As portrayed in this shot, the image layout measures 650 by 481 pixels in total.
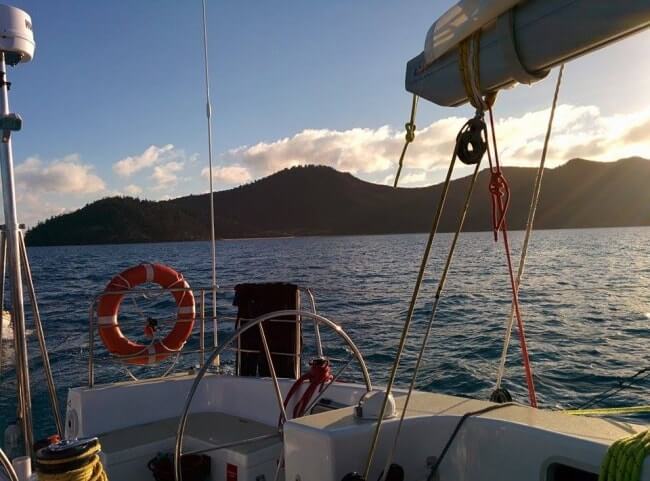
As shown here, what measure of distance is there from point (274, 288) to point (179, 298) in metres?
1.14

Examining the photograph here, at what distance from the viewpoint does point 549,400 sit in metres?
7.12

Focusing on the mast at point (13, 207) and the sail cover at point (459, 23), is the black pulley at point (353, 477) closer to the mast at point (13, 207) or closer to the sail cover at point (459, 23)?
the sail cover at point (459, 23)

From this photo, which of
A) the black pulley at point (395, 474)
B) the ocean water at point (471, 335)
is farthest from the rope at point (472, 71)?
the ocean water at point (471, 335)

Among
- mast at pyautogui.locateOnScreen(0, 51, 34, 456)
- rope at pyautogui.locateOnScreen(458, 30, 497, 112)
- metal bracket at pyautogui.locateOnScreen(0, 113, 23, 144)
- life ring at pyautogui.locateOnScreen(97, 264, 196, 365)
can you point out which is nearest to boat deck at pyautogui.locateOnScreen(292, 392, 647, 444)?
rope at pyautogui.locateOnScreen(458, 30, 497, 112)

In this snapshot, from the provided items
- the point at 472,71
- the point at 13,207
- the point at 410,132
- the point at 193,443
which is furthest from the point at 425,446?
the point at 13,207

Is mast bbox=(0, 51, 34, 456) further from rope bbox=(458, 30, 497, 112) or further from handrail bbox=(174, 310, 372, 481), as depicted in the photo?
rope bbox=(458, 30, 497, 112)

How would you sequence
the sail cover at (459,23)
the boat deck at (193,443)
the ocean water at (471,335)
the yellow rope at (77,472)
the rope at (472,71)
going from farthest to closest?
the ocean water at (471,335)
the boat deck at (193,443)
the yellow rope at (77,472)
the rope at (472,71)
the sail cover at (459,23)

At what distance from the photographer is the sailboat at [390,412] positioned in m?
1.77

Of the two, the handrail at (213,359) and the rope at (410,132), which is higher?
the rope at (410,132)

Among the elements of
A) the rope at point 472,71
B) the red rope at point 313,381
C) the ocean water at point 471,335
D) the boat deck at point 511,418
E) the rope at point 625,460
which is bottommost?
the ocean water at point 471,335

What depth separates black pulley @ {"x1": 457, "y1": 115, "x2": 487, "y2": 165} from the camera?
1.99 meters

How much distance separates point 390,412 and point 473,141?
1.31 metres

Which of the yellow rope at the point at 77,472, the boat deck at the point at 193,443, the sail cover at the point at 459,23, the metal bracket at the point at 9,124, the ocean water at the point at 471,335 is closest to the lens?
the sail cover at the point at 459,23

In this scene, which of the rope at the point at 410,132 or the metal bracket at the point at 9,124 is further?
the metal bracket at the point at 9,124
